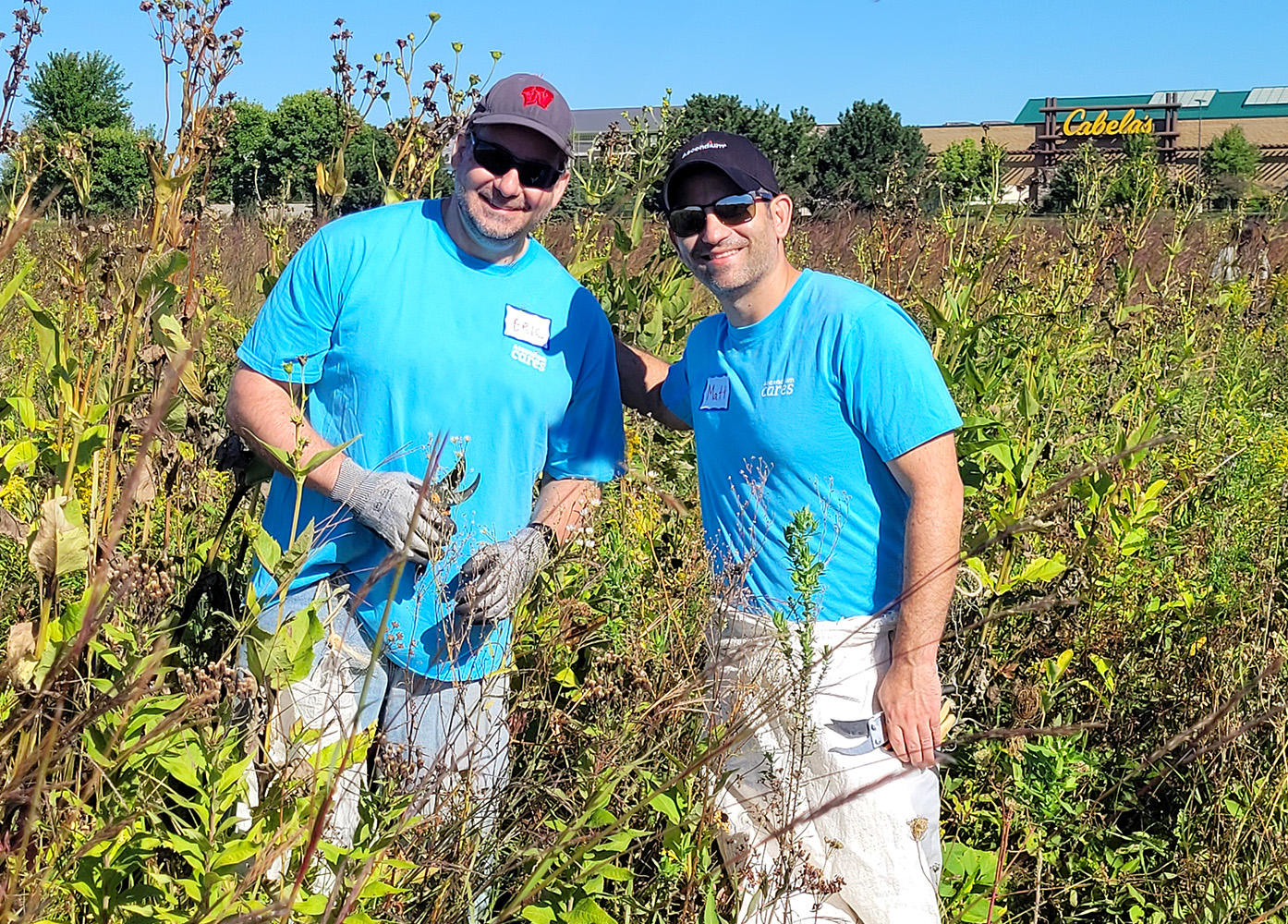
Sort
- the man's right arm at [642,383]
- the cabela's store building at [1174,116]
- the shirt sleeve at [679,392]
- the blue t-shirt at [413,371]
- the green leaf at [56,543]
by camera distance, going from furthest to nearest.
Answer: the cabela's store building at [1174,116] → the man's right arm at [642,383] → the shirt sleeve at [679,392] → the blue t-shirt at [413,371] → the green leaf at [56,543]

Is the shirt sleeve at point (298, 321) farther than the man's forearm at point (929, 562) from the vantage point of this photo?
Yes

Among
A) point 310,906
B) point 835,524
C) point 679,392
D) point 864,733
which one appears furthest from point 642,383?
point 310,906

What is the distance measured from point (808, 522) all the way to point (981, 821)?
55.1 inches

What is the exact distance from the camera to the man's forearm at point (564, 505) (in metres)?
2.53

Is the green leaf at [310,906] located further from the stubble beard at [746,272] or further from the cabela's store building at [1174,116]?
the cabela's store building at [1174,116]

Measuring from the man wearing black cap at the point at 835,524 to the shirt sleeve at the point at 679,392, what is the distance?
0.26m

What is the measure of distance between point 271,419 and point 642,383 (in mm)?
1005

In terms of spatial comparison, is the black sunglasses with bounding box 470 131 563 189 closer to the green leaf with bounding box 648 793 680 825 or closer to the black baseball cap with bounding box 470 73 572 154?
the black baseball cap with bounding box 470 73 572 154

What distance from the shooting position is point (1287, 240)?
37.1 feet

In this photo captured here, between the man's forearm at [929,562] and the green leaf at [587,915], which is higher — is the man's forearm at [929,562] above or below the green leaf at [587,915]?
above

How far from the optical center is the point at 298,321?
2.54 metres

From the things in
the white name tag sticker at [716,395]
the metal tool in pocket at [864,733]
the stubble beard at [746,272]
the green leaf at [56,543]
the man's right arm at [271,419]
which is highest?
the stubble beard at [746,272]

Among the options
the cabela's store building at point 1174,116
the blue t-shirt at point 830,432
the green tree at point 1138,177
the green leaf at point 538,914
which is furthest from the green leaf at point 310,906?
the cabela's store building at point 1174,116

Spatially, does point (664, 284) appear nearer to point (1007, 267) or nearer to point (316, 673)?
point (1007, 267)
